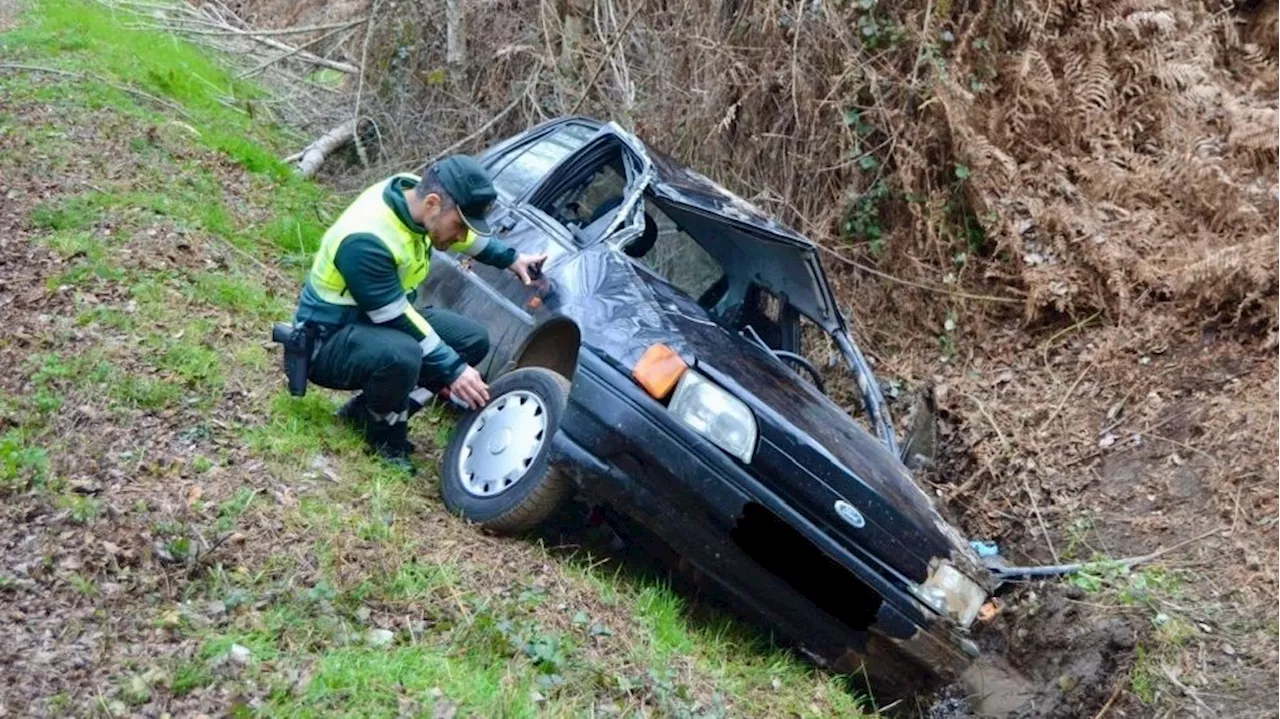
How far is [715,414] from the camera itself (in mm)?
4383

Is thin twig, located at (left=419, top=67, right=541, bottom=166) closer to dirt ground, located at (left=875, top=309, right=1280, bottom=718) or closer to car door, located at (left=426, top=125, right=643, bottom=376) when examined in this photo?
car door, located at (left=426, top=125, right=643, bottom=376)

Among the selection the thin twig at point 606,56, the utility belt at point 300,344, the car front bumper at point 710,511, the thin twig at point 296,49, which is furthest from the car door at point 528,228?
the thin twig at point 296,49

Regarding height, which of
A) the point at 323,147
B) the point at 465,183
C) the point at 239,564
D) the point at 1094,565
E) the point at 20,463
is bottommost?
the point at 323,147

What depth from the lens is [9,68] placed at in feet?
35.0

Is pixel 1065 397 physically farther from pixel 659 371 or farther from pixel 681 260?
pixel 659 371

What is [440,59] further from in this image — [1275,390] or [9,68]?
[1275,390]

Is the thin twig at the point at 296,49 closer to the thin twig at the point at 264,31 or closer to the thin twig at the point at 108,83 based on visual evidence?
the thin twig at the point at 264,31

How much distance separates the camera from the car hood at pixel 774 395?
14.5ft

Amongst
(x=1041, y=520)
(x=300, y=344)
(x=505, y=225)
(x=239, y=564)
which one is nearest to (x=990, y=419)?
(x=1041, y=520)

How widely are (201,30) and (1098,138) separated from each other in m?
9.30

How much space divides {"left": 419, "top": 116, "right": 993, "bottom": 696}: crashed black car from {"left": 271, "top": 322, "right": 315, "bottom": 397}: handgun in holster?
0.69 metres

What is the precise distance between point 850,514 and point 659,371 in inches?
34.4

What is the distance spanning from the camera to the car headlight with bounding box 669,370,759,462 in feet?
14.2

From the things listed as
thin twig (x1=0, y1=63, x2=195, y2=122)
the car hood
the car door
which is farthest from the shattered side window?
thin twig (x1=0, y1=63, x2=195, y2=122)
